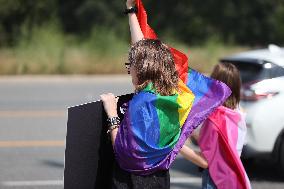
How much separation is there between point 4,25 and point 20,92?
23480mm

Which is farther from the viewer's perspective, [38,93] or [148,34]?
[38,93]

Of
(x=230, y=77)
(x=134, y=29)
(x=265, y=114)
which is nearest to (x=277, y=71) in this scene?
(x=265, y=114)

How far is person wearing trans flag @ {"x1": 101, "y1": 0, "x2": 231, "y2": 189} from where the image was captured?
3521mm

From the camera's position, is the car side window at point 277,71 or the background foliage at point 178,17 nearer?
the car side window at point 277,71

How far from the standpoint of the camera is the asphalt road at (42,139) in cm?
820

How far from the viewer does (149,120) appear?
3.51 m

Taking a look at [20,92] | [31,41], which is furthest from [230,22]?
[20,92]

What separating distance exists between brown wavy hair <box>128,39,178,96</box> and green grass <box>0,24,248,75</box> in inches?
736

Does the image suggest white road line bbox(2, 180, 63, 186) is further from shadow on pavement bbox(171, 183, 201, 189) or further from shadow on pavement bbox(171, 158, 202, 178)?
shadow on pavement bbox(171, 158, 202, 178)

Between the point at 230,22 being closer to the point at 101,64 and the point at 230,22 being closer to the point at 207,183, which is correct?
the point at 101,64

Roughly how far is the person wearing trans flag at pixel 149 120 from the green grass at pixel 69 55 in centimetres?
1867

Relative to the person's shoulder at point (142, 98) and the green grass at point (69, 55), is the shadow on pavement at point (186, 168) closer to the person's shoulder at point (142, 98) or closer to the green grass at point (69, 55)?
the person's shoulder at point (142, 98)

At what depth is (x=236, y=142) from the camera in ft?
15.4

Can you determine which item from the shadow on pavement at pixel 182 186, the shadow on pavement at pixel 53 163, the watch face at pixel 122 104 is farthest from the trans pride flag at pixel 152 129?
the shadow on pavement at pixel 53 163
